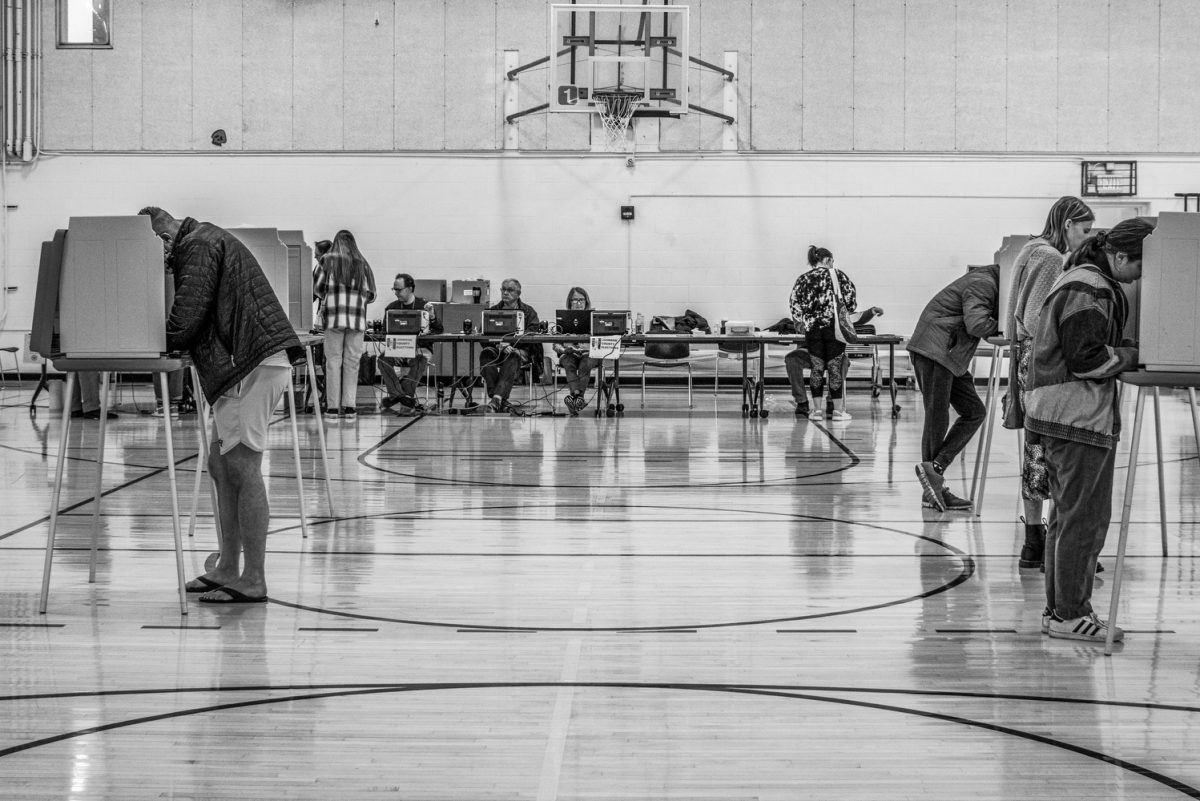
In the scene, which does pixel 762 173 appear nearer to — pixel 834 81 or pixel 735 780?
pixel 834 81

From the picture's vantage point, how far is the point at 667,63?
49.9ft

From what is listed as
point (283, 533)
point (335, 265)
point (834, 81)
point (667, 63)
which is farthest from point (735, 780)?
point (834, 81)

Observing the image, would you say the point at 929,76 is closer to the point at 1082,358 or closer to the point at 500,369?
the point at 500,369

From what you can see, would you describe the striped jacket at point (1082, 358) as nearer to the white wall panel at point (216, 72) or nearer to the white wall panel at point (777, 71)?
the white wall panel at point (777, 71)

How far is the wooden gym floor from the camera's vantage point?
276cm

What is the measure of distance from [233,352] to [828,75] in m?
13.0

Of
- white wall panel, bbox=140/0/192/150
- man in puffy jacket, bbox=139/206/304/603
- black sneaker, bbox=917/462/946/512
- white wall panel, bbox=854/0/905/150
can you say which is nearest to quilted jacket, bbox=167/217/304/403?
man in puffy jacket, bbox=139/206/304/603

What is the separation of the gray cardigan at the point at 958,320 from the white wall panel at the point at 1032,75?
1053 centimetres

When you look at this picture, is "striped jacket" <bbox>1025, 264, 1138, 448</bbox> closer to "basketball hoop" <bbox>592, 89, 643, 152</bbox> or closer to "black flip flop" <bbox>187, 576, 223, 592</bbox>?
"black flip flop" <bbox>187, 576, 223, 592</bbox>

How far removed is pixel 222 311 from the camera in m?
4.20

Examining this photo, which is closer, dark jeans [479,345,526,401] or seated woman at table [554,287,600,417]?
seated woman at table [554,287,600,417]

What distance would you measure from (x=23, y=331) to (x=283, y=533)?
11876 millimetres

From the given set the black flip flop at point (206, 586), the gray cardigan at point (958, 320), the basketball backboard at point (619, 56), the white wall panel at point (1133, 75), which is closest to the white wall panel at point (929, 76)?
the white wall panel at point (1133, 75)

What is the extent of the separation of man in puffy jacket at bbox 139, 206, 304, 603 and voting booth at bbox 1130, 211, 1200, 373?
8.28 ft
